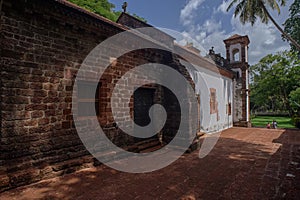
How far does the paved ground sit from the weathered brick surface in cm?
49

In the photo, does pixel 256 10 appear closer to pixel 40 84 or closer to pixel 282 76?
pixel 40 84

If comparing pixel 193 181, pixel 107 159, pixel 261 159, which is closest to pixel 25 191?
pixel 107 159

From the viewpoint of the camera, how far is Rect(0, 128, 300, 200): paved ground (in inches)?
148

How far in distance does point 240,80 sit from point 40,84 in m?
17.7

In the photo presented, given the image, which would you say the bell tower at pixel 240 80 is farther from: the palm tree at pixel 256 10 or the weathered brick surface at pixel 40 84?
the weathered brick surface at pixel 40 84

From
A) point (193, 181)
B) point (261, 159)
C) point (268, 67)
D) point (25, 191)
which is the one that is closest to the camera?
point (25, 191)

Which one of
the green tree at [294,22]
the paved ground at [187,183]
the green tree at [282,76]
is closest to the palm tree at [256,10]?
the green tree at [294,22]

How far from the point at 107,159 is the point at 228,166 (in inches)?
149

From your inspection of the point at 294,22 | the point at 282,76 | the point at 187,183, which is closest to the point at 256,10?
the point at 294,22

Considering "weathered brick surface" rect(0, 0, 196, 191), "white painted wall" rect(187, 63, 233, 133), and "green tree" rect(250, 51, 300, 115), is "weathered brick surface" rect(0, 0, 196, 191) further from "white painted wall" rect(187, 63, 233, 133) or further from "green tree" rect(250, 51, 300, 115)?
"green tree" rect(250, 51, 300, 115)

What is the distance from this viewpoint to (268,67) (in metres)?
27.8

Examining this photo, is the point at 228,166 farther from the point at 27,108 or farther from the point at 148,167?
the point at 27,108

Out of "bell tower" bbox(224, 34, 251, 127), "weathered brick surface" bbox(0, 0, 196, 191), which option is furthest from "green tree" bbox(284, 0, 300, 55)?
"weathered brick surface" bbox(0, 0, 196, 191)

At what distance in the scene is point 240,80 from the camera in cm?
1786
